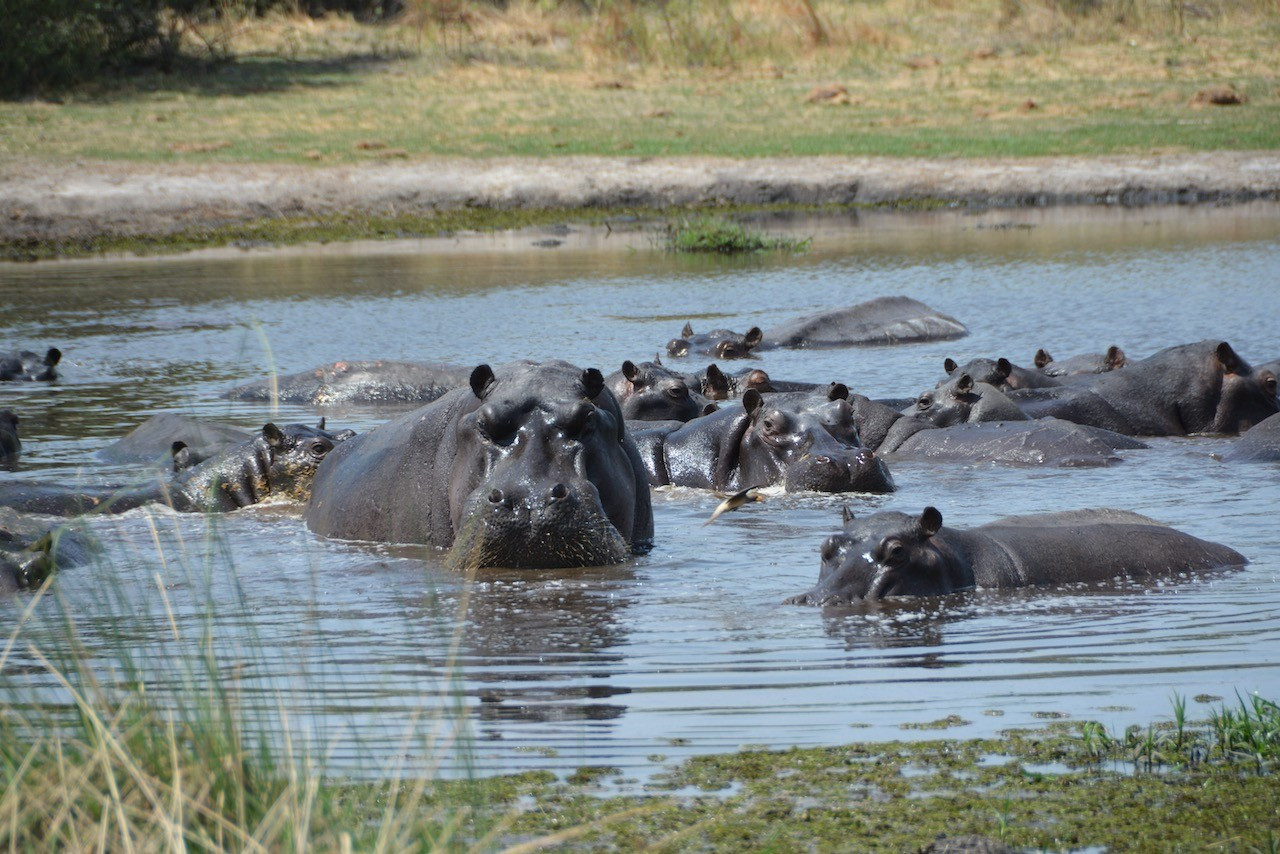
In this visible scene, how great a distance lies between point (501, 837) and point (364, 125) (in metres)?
20.3

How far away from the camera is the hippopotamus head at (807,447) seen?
7598 mm

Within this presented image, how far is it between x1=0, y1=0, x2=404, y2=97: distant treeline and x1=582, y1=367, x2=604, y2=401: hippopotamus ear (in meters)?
19.9

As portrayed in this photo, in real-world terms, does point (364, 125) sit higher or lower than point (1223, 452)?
higher

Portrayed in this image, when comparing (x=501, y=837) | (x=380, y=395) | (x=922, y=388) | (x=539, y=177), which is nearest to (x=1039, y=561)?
(x=501, y=837)

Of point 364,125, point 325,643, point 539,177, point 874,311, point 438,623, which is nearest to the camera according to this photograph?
point 325,643

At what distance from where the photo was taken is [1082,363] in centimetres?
1065

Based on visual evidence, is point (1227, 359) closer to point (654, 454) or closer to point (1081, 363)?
point (1081, 363)

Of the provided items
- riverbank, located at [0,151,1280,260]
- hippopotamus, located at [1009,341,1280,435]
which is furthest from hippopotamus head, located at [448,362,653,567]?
riverbank, located at [0,151,1280,260]

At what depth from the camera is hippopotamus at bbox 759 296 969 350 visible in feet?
41.8

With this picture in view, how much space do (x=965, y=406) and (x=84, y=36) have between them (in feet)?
64.3

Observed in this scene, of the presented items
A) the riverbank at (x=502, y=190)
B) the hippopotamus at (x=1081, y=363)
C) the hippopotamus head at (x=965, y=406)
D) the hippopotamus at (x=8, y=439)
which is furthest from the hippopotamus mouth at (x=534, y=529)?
the riverbank at (x=502, y=190)

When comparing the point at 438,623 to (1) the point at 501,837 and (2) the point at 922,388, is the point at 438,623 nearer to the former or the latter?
(1) the point at 501,837

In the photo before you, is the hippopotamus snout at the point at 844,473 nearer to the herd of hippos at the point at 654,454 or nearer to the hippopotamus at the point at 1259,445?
the herd of hippos at the point at 654,454

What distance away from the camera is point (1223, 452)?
8133mm
